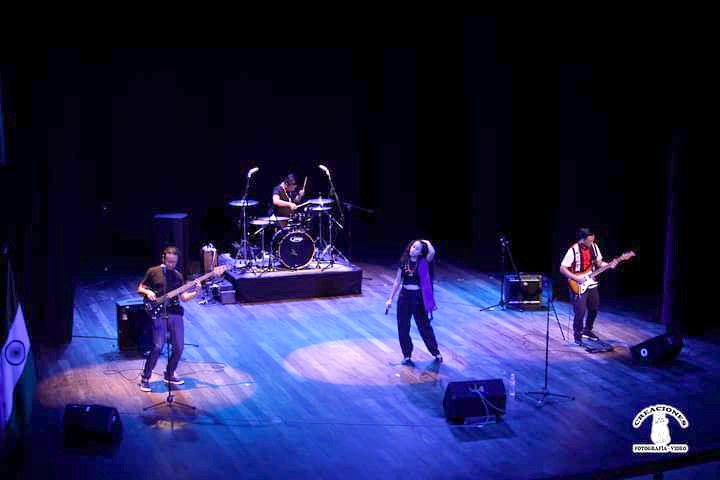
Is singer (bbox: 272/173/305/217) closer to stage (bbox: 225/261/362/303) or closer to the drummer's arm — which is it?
the drummer's arm

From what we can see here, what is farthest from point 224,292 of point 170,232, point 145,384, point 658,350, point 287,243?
point 658,350

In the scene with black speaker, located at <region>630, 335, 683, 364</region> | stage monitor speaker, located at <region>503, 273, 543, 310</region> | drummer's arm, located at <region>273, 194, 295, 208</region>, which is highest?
drummer's arm, located at <region>273, 194, 295, 208</region>

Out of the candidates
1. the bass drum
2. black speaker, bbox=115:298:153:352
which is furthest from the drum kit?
black speaker, bbox=115:298:153:352

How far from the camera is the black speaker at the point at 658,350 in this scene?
11578mm

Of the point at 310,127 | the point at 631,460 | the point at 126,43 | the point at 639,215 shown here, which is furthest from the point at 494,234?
the point at 631,460

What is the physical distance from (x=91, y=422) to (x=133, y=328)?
3.14 metres

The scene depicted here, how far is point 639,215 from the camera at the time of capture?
1497 cm

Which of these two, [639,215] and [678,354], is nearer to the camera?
[678,354]

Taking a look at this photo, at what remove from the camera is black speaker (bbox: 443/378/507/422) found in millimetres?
9703

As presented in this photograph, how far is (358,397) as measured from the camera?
10.5m

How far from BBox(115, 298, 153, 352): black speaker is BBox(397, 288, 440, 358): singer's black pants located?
10.7 ft

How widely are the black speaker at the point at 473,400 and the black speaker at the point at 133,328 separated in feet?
14.1

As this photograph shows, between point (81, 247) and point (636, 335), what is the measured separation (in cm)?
990

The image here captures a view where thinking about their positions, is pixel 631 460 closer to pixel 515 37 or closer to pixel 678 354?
pixel 678 354
